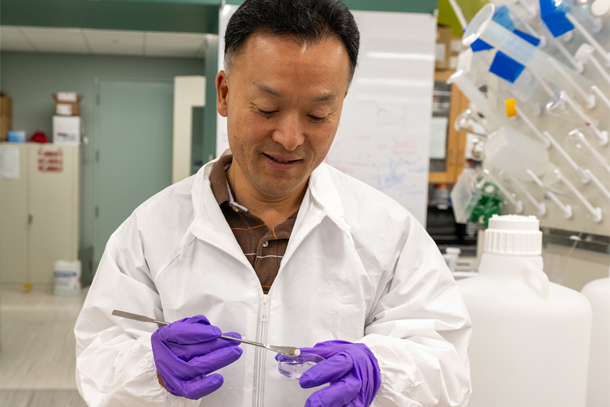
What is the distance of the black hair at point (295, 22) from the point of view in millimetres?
795


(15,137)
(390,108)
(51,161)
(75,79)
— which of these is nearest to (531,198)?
(390,108)

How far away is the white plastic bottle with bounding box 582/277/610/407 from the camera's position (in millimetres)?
1042

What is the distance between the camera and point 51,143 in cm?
548

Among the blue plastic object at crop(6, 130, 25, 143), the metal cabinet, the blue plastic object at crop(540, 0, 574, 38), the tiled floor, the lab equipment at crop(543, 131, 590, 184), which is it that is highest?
the blue plastic object at crop(540, 0, 574, 38)

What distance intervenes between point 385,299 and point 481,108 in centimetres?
81

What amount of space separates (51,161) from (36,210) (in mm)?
540

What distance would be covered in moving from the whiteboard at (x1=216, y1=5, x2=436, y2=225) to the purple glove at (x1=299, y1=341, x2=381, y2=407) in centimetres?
222

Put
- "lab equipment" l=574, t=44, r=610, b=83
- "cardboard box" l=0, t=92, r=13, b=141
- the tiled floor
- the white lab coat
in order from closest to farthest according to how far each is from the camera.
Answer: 1. the white lab coat
2. "lab equipment" l=574, t=44, r=610, b=83
3. the tiled floor
4. "cardboard box" l=0, t=92, r=13, b=141

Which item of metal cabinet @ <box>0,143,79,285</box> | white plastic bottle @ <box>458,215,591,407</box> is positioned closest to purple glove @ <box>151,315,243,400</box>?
white plastic bottle @ <box>458,215,591,407</box>

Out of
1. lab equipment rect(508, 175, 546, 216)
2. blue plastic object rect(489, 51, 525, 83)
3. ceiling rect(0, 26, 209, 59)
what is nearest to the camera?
blue plastic object rect(489, 51, 525, 83)

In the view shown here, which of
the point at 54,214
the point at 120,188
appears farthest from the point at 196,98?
the point at 54,214

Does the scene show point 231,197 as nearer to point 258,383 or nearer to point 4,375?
point 258,383

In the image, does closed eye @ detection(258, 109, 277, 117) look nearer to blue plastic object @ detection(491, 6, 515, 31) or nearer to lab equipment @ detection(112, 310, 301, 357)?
lab equipment @ detection(112, 310, 301, 357)

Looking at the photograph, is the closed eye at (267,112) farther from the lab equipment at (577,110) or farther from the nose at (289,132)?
the lab equipment at (577,110)
